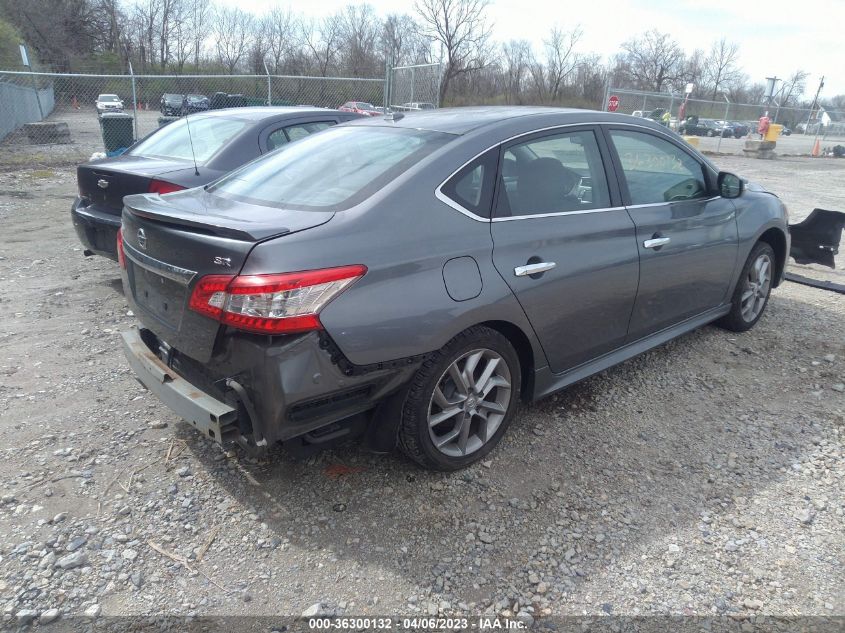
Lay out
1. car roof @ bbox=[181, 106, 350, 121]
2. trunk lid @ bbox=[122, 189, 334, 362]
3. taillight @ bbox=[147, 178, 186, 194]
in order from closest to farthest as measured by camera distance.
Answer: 1. trunk lid @ bbox=[122, 189, 334, 362]
2. taillight @ bbox=[147, 178, 186, 194]
3. car roof @ bbox=[181, 106, 350, 121]

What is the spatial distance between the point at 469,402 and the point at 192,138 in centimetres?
432

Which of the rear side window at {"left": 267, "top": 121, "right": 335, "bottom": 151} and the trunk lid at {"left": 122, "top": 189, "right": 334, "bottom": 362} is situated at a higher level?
the rear side window at {"left": 267, "top": 121, "right": 335, "bottom": 151}

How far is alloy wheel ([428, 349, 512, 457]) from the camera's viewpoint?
284 cm

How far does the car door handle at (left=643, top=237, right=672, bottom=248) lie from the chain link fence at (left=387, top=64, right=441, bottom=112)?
1148cm

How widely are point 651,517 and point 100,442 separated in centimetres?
275

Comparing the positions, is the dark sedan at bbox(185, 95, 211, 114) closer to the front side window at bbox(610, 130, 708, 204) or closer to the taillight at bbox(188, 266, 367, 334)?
the front side window at bbox(610, 130, 708, 204)

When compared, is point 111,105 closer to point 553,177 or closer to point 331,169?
point 331,169

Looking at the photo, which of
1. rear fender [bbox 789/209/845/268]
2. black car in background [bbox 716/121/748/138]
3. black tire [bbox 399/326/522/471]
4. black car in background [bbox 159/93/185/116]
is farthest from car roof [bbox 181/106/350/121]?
black car in background [bbox 716/121/748/138]

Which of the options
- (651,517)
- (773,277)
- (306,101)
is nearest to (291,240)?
(651,517)

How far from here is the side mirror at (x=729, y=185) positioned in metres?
4.26

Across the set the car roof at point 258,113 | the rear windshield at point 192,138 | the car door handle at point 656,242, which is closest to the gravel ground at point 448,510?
the car door handle at point 656,242

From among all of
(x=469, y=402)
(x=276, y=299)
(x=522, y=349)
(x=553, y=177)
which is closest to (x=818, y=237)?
(x=553, y=177)

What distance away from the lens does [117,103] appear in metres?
19.9

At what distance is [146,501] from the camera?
2.79 meters
